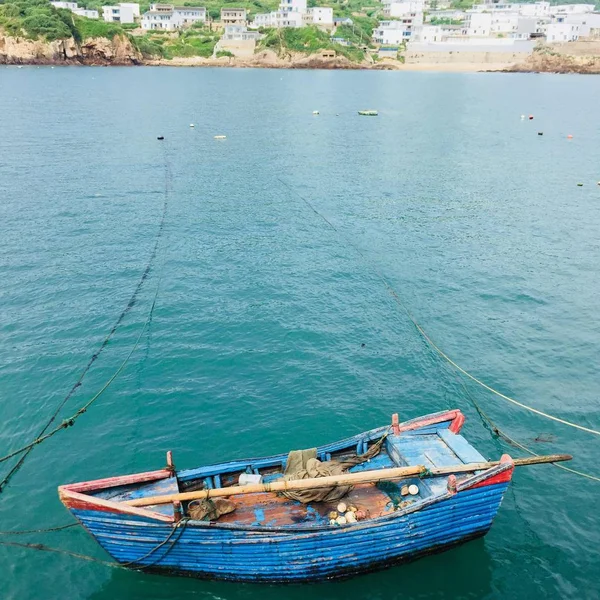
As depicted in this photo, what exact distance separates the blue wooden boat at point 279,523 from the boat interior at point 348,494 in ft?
0.11

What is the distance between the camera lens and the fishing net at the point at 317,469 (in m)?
16.5

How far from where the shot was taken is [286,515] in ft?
53.6

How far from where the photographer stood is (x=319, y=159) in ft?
229

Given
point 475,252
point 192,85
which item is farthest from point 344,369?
point 192,85

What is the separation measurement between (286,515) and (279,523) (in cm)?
42

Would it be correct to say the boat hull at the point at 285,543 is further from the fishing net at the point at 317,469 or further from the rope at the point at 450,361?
the rope at the point at 450,361

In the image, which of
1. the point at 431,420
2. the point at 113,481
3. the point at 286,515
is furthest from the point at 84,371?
the point at 431,420

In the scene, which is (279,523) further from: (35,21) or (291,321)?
(35,21)

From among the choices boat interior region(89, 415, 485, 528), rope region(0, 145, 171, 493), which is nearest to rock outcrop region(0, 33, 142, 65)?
rope region(0, 145, 171, 493)

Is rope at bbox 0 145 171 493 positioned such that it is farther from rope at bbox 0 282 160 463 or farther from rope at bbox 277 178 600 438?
rope at bbox 277 178 600 438

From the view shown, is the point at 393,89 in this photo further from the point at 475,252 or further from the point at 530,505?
the point at 530,505

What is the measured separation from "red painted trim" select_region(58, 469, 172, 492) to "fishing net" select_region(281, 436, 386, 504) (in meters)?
3.86

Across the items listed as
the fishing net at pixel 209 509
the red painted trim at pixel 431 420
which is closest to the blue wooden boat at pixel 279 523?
the fishing net at pixel 209 509

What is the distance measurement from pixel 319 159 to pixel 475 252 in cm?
3410
